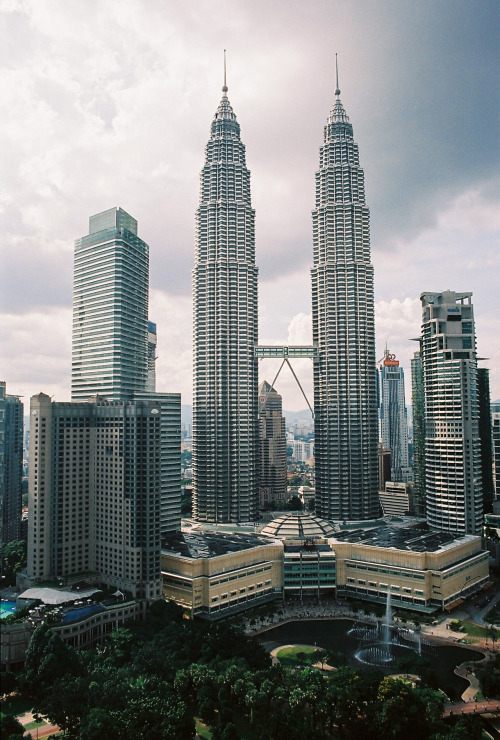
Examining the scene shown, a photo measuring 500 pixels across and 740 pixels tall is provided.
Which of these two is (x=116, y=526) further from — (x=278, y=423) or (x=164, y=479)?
(x=278, y=423)

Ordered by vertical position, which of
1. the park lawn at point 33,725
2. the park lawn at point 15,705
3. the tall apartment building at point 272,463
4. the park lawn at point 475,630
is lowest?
the park lawn at point 475,630

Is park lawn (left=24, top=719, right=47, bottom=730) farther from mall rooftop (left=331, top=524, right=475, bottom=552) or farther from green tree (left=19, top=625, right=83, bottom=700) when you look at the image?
mall rooftop (left=331, top=524, right=475, bottom=552)

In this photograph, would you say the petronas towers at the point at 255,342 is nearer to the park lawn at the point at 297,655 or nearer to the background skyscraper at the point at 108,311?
the background skyscraper at the point at 108,311

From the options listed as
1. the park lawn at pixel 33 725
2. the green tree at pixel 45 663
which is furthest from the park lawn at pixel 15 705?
the park lawn at pixel 33 725

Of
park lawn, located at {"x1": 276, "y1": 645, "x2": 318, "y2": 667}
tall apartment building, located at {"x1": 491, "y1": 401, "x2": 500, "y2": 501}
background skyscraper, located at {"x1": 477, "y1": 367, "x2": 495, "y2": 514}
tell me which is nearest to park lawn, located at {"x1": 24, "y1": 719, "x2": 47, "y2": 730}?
park lawn, located at {"x1": 276, "y1": 645, "x2": 318, "y2": 667}

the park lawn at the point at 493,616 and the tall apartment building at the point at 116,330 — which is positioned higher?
the tall apartment building at the point at 116,330

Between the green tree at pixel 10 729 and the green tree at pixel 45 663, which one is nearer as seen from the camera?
the green tree at pixel 10 729
